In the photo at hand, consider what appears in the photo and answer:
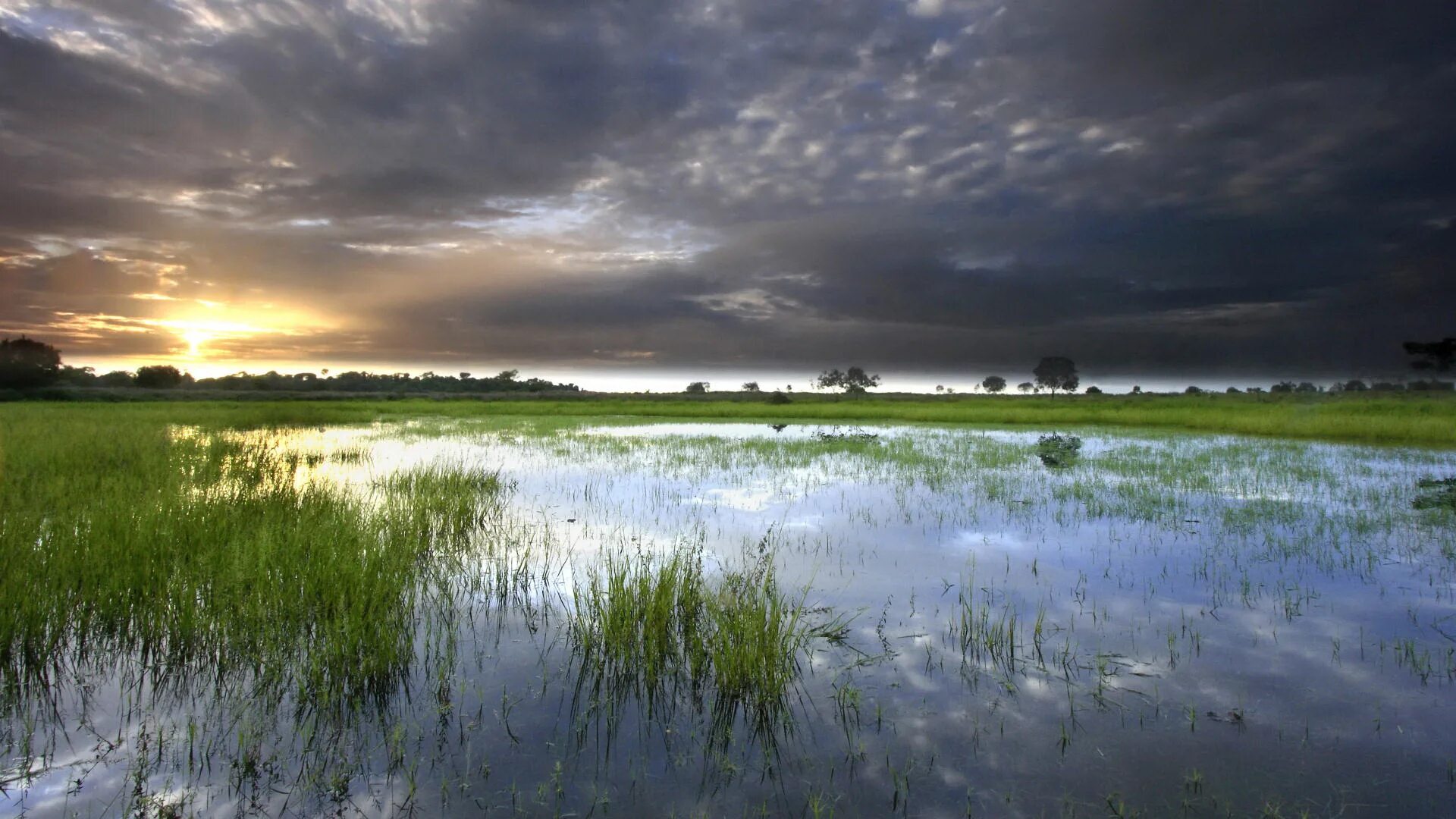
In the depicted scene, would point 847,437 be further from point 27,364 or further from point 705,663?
point 27,364

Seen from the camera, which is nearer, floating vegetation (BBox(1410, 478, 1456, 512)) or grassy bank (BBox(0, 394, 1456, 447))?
floating vegetation (BBox(1410, 478, 1456, 512))

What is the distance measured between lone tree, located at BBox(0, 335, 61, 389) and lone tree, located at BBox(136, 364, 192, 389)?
8073mm

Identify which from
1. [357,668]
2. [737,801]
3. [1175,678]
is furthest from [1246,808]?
[357,668]

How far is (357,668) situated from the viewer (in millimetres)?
4562

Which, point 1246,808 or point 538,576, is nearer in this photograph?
point 1246,808

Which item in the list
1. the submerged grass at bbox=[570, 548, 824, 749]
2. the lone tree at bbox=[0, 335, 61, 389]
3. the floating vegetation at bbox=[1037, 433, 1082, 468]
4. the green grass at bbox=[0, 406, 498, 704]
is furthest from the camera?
the lone tree at bbox=[0, 335, 61, 389]

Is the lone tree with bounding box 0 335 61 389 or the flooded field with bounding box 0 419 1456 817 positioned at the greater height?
the lone tree with bounding box 0 335 61 389

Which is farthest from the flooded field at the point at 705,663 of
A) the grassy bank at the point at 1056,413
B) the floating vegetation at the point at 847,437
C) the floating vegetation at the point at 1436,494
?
the grassy bank at the point at 1056,413

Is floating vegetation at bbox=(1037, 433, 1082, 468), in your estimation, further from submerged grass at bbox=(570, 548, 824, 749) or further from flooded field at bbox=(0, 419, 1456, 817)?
submerged grass at bbox=(570, 548, 824, 749)

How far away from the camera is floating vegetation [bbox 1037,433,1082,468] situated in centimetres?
1814

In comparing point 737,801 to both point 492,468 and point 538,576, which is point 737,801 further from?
point 492,468

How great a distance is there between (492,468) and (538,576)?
965cm

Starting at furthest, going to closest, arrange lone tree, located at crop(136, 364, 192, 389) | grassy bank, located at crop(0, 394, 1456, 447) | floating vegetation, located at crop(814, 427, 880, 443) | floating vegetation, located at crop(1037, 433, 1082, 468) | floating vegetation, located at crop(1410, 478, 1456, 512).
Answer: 1. lone tree, located at crop(136, 364, 192, 389)
2. grassy bank, located at crop(0, 394, 1456, 447)
3. floating vegetation, located at crop(814, 427, 880, 443)
4. floating vegetation, located at crop(1037, 433, 1082, 468)
5. floating vegetation, located at crop(1410, 478, 1456, 512)

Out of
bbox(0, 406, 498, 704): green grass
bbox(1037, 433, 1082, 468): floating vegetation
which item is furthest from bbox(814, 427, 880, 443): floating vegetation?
bbox(0, 406, 498, 704): green grass
